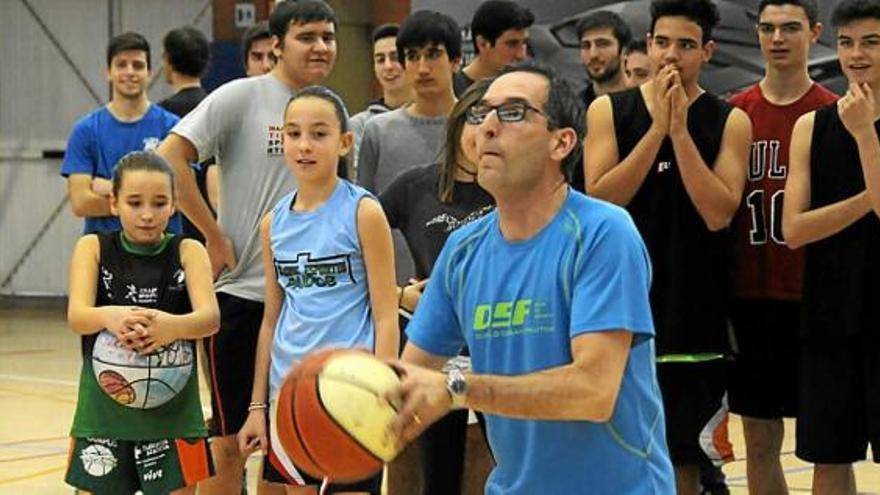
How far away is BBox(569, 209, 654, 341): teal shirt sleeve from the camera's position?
4012mm

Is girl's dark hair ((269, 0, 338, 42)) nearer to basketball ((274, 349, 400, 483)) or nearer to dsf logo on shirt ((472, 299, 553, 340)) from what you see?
dsf logo on shirt ((472, 299, 553, 340))

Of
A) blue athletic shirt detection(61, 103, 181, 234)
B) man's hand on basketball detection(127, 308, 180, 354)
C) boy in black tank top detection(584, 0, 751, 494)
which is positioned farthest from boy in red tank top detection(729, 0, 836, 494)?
blue athletic shirt detection(61, 103, 181, 234)

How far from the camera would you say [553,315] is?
4.15m

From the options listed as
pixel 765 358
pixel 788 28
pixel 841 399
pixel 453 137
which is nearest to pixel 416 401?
pixel 453 137

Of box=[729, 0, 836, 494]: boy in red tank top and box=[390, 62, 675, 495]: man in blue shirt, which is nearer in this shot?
box=[390, 62, 675, 495]: man in blue shirt

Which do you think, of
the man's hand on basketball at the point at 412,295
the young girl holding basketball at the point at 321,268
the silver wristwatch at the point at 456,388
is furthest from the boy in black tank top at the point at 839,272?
the silver wristwatch at the point at 456,388

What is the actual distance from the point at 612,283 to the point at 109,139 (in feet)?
18.4

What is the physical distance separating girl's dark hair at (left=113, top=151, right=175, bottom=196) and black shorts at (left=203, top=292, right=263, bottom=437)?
0.59 meters

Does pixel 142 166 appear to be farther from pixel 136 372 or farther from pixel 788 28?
pixel 788 28

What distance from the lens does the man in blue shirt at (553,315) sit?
399 centimetres

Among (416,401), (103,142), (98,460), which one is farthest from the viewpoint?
(103,142)

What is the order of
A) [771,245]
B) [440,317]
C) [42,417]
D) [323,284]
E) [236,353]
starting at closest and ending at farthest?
1. [440,317]
2. [323,284]
3. [771,245]
4. [236,353]
5. [42,417]

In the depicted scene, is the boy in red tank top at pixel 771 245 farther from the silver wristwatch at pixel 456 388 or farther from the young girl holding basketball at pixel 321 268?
the silver wristwatch at pixel 456 388

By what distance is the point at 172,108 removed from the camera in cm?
993
